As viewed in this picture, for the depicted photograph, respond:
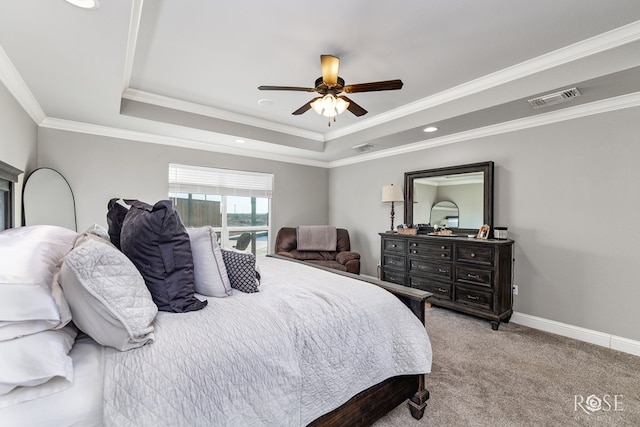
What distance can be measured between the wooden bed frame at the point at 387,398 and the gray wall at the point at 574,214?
2.17 meters

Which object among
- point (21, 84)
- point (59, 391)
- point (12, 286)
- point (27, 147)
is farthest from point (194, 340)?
point (27, 147)

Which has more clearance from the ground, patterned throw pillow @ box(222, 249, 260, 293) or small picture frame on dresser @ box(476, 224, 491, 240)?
small picture frame on dresser @ box(476, 224, 491, 240)

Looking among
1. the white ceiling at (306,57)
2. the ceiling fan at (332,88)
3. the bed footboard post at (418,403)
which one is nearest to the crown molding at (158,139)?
the white ceiling at (306,57)

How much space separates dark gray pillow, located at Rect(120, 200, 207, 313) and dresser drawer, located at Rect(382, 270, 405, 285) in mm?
3014

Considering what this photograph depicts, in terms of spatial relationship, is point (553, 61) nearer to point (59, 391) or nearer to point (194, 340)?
point (194, 340)

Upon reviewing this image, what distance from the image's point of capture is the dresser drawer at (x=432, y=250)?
134 inches

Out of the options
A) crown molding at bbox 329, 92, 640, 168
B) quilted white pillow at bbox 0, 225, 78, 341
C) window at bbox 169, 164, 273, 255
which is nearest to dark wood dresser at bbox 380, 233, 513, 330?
crown molding at bbox 329, 92, 640, 168

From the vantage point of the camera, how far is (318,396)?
1.31 m

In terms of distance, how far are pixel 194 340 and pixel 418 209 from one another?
3683mm

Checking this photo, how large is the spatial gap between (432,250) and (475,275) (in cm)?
55

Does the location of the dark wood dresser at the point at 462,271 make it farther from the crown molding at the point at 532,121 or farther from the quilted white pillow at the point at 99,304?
the quilted white pillow at the point at 99,304

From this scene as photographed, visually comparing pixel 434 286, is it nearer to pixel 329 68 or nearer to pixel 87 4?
pixel 329 68

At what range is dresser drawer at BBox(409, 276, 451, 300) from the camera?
339cm

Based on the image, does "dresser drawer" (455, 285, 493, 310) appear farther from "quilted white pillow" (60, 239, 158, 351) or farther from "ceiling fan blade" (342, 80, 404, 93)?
"quilted white pillow" (60, 239, 158, 351)
